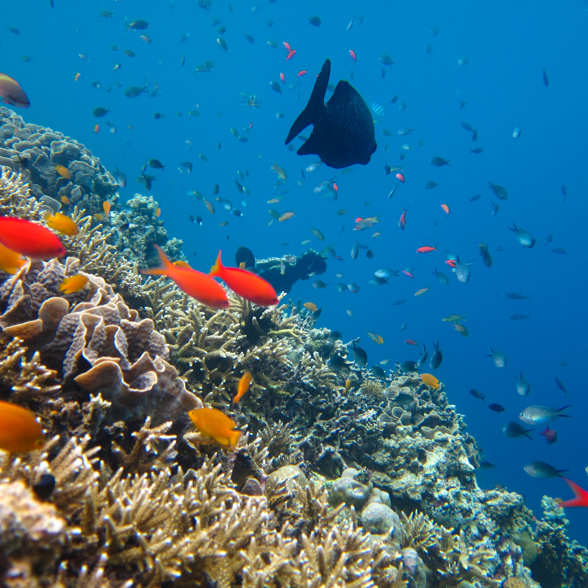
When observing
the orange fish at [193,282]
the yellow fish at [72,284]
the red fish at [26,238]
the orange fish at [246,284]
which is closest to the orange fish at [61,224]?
the yellow fish at [72,284]

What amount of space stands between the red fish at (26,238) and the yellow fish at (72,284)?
36 centimetres

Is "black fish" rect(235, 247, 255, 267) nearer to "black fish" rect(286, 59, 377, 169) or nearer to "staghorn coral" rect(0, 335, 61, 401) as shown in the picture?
"black fish" rect(286, 59, 377, 169)

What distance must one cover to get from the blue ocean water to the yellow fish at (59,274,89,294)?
64210 mm

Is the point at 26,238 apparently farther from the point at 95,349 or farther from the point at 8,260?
the point at 95,349

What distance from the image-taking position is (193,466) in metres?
2.61

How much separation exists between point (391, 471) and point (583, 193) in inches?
4647

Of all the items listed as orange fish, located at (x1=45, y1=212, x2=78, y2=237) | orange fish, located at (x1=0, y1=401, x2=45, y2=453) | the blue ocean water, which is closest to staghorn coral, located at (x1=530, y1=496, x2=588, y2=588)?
orange fish, located at (x1=0, y1=401, x2=45, y2=453)

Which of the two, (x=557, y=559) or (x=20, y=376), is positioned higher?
(x=557, y=559)

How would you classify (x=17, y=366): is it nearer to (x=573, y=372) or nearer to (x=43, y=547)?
(x=43, y=547)

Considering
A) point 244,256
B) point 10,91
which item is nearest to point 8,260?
point 10,91

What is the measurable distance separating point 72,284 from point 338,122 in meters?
2.71

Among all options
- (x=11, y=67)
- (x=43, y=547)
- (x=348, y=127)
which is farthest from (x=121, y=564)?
(x=11, y=67)

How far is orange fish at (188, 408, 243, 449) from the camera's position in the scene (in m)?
2.16

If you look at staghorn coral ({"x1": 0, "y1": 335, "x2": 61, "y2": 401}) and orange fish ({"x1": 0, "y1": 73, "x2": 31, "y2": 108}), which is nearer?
staghorn coral ({"x1": 0, "y1": 335, "x2": 61, "y2": 401})
